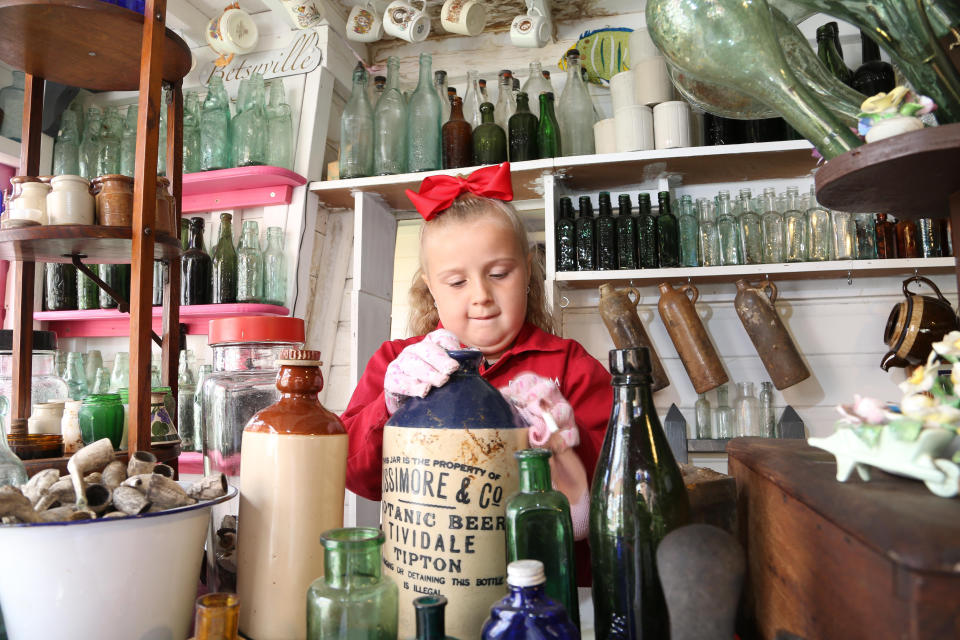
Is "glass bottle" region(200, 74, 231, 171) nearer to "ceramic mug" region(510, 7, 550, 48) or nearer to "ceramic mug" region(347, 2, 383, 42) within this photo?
"ceramic mug" region(347, 2, 383, 42)

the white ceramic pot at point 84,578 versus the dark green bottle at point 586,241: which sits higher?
the dark green bottle at point 586,241

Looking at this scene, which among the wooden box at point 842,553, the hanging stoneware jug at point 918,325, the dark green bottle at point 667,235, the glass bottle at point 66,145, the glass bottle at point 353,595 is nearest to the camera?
the wooden box at point 842,553

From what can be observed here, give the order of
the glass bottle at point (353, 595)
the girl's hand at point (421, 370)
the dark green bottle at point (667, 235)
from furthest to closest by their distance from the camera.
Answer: the dark green bottle at point (667, 235)
the girl's hand at point (421, 370)
the glass bottle at point (353, 595)

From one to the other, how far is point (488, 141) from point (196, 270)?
1032 millimetres

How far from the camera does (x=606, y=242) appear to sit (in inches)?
70.3

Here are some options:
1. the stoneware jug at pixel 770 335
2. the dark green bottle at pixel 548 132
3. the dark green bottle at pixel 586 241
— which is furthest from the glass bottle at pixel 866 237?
the dark green bottle at pixel 548 132

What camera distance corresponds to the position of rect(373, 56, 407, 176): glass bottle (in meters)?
1.99

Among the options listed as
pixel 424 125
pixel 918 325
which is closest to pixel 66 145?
pixel 424 125

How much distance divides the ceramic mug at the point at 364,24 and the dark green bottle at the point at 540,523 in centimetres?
191

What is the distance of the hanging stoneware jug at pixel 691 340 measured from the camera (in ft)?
5.73

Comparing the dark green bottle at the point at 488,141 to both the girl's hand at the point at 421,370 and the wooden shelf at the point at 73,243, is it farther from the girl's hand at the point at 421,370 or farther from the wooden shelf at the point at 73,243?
the girl's hand at the point at 421,370

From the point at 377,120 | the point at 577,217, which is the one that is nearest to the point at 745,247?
the point at 577,217

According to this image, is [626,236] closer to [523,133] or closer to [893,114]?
[523,133]

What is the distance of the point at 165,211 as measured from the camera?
3.07 ft
